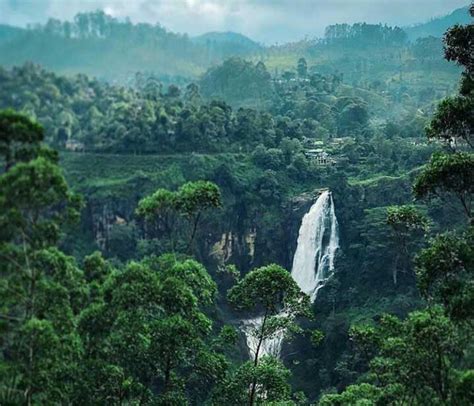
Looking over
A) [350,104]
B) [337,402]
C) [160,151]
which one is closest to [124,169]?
[160,151]

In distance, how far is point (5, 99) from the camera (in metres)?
45.1

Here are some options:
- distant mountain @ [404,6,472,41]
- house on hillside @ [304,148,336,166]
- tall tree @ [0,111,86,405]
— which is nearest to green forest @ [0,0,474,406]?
tall tree @ [0,111,86,405]

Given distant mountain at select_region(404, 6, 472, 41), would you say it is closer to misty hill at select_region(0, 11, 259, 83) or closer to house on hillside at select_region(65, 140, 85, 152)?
misty hill at select_region(0, 11, 259, 83)

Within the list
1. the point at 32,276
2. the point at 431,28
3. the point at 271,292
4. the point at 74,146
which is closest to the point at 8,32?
the point at 74,146

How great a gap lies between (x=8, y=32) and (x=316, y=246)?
63.9 feet

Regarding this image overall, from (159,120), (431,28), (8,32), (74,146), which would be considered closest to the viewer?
(8,32)

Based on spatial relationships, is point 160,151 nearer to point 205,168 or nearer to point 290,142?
point 205,168

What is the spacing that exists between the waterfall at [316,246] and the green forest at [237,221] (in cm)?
11

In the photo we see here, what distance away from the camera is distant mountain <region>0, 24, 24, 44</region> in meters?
27.3

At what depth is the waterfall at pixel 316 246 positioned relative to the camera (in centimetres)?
3306

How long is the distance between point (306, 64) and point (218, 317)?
45.9 metres

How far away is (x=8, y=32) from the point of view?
27969 mm

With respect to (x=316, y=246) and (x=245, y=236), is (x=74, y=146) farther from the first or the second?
(x=316, y=246)

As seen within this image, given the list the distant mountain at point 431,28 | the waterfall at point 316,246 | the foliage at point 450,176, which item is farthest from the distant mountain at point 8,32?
the distant mountain at point 431,28
